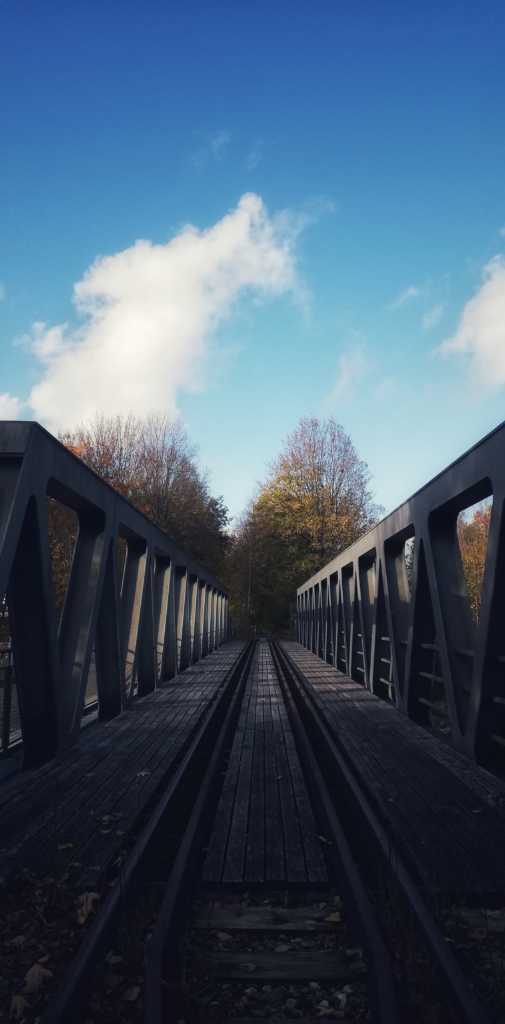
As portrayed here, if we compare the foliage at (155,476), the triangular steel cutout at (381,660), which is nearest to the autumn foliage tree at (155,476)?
the foliage at (155,476)

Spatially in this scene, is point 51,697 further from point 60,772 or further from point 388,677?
point 388,677

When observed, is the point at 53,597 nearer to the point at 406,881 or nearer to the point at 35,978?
the point at 35,978

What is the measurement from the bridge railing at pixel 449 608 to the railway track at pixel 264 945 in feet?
6.80

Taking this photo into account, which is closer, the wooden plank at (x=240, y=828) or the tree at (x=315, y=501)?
the wooden plank at (x=240, y=828)

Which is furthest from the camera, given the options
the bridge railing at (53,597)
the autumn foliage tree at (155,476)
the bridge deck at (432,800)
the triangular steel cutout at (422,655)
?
the autumn foliage tree at (155,476)

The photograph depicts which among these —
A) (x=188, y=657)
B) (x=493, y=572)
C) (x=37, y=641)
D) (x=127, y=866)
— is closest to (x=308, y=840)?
(x=127, y=866)

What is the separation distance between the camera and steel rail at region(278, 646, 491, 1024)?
2.59 meters

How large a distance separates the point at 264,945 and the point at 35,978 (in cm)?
113

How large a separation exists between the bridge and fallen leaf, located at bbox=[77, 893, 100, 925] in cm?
1

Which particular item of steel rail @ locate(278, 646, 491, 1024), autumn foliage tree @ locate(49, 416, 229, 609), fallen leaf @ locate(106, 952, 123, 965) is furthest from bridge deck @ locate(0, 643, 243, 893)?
autumn foliage tree @ locate(49, 416, 229, 609)

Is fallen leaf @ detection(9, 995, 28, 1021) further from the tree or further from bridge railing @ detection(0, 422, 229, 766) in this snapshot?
the tree

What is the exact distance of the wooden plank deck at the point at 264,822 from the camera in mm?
4227

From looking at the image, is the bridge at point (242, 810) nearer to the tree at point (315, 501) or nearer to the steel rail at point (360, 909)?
the steel rail at point (360, 909)

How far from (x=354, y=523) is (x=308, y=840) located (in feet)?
132
